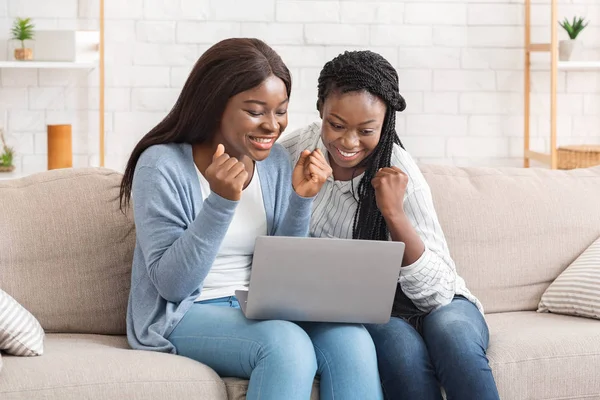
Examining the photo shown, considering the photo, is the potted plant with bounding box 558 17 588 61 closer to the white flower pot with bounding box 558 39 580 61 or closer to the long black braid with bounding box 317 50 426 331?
the white flower pot with bounding box 558 39 580 61

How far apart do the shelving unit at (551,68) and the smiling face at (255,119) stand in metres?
1.80

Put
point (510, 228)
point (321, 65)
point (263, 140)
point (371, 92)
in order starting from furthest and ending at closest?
point (321, 65) → point (510, 228) → point (371, 92) → point (263, 140)

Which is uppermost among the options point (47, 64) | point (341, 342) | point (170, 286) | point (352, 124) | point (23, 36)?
point (23, 36)

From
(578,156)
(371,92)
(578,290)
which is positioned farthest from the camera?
(578,156)

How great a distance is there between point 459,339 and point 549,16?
2209 millimetres

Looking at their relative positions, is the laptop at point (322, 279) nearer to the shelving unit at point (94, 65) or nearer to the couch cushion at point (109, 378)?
the couch cushion at point (109, 378)

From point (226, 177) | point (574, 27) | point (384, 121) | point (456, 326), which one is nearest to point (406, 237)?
point (456, 326)

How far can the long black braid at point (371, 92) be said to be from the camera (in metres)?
2.07

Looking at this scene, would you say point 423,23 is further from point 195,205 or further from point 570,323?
point 195,205

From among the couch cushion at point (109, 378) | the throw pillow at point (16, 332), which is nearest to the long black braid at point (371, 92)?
the couch cushion at point (109, 378)

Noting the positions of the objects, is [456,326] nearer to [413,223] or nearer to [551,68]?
[413,223]

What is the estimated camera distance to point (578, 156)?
3441 mm

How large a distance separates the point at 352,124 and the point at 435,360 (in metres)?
0.56

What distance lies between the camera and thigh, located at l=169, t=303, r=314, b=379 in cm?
176
